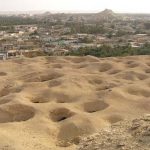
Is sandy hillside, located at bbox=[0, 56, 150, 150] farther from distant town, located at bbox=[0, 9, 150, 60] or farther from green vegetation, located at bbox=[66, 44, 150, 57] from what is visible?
distant town, located at bbox=[0, 9, 150, 60]

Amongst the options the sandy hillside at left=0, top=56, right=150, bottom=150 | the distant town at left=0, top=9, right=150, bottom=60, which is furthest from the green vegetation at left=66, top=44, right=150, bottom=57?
the sandy hillside at left=0, top=56, right=150, bottom=150

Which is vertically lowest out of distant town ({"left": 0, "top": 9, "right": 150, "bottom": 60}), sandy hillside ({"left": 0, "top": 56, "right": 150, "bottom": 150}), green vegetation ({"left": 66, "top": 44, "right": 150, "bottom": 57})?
distant town ({"left": 0, "top": 9, "right": 150, "bottom": 60})

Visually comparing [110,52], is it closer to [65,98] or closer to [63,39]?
[65,98]

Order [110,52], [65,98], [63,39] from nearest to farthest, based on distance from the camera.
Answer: [65,98]
[110,52]
[63,39]

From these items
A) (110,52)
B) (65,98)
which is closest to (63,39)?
(110,52)

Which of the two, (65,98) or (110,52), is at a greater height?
(65,98)

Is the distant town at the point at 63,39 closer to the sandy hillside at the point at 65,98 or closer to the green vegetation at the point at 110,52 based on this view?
the green vegetation at the point at 110,52

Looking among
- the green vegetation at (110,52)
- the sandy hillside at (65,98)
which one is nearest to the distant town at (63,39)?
the green vegetation at (110,52)

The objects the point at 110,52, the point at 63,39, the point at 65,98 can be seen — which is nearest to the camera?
the point at 65,98

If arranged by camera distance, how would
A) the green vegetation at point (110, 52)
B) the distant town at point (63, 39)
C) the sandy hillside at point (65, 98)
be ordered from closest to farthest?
the sandy hillside at point (65, 98)
the green vegetation at point (110, 52)
the distant town at point (63, 39)
